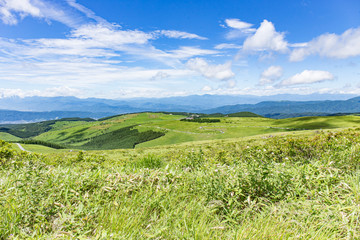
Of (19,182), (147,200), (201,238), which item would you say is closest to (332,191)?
(201,238)

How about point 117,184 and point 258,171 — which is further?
point 258,171

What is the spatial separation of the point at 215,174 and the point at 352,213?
2354 millimetres

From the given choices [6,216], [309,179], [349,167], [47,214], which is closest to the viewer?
[6,216]

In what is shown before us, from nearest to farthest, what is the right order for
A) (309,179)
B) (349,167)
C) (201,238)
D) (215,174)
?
(201,238)
(309,179)
(215,174)
(349,167)

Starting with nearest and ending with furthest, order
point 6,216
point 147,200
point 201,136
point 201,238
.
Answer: point 201,238 → point 6,216 → point 147,200 → point 201,136

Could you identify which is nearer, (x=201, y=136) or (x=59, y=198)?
(x=59, y=198)

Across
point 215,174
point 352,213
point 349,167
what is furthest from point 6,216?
point 349,167

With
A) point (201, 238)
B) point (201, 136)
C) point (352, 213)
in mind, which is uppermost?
point (352, 213)

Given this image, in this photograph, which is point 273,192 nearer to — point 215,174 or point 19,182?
point 215,174

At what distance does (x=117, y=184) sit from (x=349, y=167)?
18.6 ft

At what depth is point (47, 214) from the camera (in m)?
3.25

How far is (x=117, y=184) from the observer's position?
398 cm

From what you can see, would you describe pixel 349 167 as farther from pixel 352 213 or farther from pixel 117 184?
pixel 117 184

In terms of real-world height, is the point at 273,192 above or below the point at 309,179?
below
